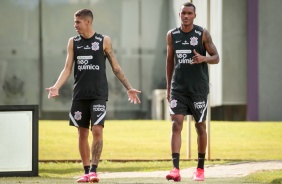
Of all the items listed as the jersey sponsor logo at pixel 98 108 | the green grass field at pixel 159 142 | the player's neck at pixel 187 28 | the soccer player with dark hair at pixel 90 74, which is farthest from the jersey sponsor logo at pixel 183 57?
the green grass field at pixel 159 142

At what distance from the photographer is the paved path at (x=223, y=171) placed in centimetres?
1250

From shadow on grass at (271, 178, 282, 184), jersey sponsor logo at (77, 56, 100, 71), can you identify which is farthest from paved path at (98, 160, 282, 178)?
jersey sponsor logo at (77, 56, 100, 71)

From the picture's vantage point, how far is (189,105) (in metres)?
10.6

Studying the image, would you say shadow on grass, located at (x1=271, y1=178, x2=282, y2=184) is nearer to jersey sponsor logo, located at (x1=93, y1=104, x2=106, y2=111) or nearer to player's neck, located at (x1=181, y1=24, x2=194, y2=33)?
player's neck, located at (x1=181, y1=24, x2=194, y2=33)

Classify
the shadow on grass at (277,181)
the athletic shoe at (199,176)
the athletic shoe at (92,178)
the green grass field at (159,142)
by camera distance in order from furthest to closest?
the green grass field at (159,142) < the athletic shoe at (199,176) < the shadow on grass at (277,181) < the athletic shoe at (92,178)

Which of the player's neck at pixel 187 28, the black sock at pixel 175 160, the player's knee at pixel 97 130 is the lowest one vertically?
the black sock at pixel 175 160

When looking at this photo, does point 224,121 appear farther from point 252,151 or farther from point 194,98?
point 194,98

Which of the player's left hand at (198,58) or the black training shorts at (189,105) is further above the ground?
the player's left hand at (198,58)

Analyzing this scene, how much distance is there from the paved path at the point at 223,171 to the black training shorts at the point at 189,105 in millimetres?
1754

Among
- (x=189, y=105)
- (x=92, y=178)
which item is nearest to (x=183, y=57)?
(x=189, y=105)

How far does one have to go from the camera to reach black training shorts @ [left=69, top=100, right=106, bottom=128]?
10250mm

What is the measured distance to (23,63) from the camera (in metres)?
20.6

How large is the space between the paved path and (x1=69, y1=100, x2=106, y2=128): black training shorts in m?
2.30

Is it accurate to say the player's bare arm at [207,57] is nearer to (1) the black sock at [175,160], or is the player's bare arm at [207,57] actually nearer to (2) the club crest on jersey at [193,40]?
(2) the club crest on jersey at [193,40]
